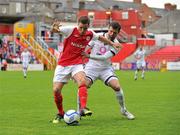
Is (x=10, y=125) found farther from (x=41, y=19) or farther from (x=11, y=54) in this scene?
(x=41, y=19)

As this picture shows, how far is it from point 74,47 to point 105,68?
1.44 metres

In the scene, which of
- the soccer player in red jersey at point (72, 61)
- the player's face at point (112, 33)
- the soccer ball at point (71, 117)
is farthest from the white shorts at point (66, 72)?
the player's face at point (112, 33)

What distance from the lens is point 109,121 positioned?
1239 cm

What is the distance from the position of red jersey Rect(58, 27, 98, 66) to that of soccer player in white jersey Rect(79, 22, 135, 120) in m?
0.71

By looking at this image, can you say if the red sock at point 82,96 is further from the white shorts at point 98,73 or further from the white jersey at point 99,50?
the white jersey at point 99,50

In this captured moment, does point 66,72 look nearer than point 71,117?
No

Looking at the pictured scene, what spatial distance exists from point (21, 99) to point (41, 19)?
7871 centimetres

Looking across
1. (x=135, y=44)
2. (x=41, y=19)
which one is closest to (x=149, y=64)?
(x=135, y=44)

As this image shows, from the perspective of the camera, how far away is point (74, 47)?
476 inches

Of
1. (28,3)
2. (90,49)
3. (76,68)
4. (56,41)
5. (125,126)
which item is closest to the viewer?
(125,126)

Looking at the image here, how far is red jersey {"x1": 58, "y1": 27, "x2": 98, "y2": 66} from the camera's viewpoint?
39.3 feet

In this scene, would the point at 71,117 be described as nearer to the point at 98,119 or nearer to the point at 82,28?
the point at 98,119

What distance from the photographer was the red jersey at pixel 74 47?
39.3 ft

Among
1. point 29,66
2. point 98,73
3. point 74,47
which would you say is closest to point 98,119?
point 98,73
